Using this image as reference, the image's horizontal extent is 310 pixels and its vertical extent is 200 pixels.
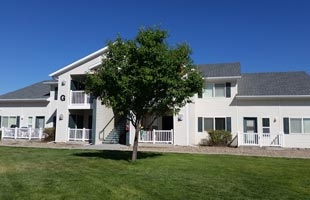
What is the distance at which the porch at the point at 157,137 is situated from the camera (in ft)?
82.5

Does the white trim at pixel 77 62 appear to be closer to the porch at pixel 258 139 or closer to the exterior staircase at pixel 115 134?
the exterior staircase at pixel 115 134

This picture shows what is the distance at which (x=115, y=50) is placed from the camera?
14.9m

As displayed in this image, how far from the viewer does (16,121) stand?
104 ft

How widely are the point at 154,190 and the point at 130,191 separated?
70cm

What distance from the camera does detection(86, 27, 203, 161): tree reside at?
1409 cm

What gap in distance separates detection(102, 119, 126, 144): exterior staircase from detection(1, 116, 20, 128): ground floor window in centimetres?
1081

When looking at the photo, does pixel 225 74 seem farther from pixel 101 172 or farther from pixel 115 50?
pixel 101 172

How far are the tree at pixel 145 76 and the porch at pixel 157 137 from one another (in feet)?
31.8

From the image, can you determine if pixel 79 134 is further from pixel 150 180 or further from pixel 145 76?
pixel 150 180

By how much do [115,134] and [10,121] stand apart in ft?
40.5

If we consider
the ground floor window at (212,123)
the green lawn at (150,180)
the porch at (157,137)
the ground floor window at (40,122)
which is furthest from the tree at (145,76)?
the ground floor window at (40,122)

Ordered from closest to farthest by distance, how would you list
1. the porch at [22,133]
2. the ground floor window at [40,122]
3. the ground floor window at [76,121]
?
the ground floor window at [76,121] → the porch at [22,133] → the ground floor window at [40,122]

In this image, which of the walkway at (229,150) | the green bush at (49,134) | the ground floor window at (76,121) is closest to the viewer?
the walkway at (229,150)

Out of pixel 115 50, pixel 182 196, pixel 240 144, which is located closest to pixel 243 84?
pixel 240 144
